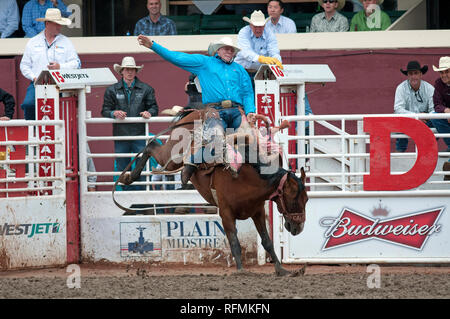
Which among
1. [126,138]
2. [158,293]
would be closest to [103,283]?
[158,293]

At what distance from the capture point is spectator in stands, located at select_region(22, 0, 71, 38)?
1281 cm

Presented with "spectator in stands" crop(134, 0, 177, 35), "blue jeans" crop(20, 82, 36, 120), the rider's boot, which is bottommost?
the rider's boot

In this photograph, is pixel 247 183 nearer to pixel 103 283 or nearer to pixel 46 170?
pixel 103 283

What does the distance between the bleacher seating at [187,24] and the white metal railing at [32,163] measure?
4.69 m

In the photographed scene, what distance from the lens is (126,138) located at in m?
9.34

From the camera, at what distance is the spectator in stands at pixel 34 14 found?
12.8 meters

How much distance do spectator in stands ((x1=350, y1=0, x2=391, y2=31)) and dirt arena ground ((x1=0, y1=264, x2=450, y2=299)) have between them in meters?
5.23

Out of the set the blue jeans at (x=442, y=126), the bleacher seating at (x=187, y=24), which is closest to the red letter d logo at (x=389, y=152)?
the blue jeans at (x=442, y=126)

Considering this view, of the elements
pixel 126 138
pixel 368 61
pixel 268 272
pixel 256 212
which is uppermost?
pixel 368 61

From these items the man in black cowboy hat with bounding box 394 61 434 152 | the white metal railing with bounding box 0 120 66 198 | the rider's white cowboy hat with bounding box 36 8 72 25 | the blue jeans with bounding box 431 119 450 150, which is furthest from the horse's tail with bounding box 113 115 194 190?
the man in black cowboy hat with bounding box 394 61 434 152

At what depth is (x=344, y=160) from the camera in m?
9.39

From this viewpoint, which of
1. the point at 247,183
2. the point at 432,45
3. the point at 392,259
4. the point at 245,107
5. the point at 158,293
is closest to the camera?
the point at 158,293

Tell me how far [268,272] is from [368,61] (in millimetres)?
4961

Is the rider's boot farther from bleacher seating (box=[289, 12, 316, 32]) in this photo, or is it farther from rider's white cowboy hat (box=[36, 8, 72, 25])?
bleacher seating (box=[289, 12, 316, 32])
